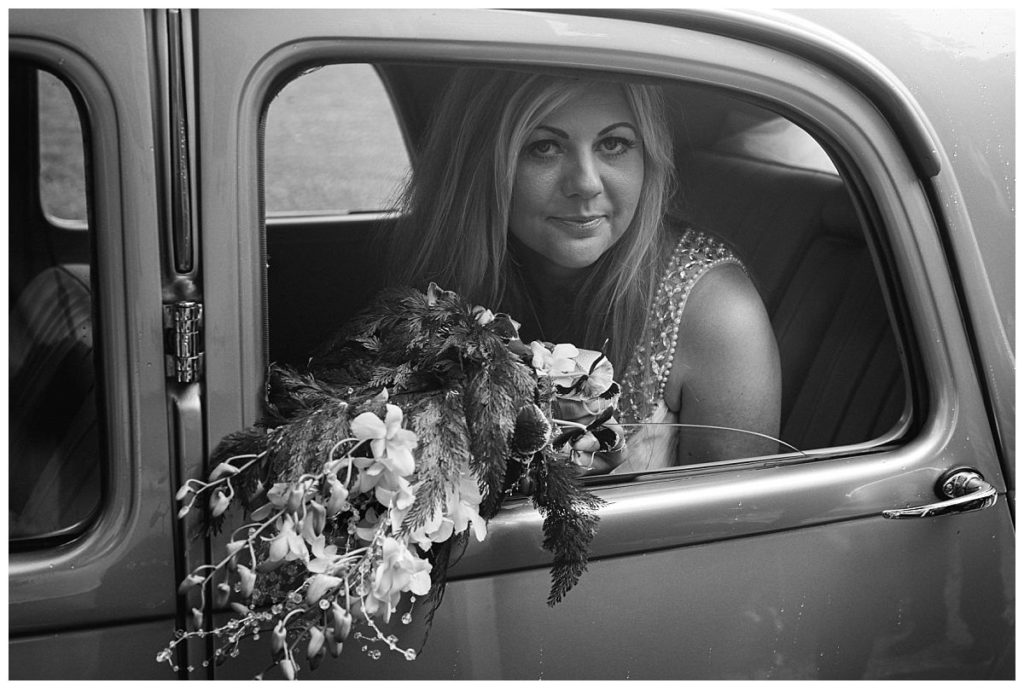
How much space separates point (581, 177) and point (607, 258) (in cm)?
16

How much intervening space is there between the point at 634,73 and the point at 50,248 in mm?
1520

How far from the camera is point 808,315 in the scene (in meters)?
1.75

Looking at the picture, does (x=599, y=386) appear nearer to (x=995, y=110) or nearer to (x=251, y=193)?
(x=251, y=193)

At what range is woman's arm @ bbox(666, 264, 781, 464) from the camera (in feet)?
5.31

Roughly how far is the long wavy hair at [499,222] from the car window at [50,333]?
1.70 feet

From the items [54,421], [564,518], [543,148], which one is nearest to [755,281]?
[543,148]

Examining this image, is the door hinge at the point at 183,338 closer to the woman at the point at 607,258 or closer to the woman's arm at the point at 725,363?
the woman at the point at 607,258

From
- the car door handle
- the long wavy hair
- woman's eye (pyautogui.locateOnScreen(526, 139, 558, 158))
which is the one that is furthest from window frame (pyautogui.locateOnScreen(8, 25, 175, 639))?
the car door handle

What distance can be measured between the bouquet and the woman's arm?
31 cm

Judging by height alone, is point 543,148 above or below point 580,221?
above

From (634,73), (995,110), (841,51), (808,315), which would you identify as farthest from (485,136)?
(995,110)

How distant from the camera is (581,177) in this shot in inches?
62.0

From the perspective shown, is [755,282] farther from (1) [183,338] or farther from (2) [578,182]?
(1) [183,338]

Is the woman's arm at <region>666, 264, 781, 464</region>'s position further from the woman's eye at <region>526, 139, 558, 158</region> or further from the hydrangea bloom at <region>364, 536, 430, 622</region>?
the hydrangea bloom at <region>364, 536, 430, 622</region>
